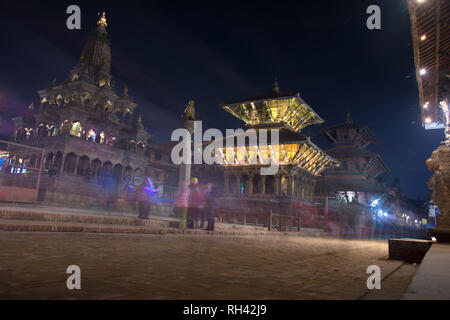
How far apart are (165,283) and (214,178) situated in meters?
37.8

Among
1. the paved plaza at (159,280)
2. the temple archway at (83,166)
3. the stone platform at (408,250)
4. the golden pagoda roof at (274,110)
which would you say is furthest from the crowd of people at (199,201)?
the temple archway at (83,166)

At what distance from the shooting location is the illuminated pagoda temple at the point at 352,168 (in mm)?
39062

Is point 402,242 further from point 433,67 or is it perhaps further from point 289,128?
point 289,128

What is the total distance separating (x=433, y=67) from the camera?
11.5m

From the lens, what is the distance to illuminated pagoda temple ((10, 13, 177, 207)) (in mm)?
31422

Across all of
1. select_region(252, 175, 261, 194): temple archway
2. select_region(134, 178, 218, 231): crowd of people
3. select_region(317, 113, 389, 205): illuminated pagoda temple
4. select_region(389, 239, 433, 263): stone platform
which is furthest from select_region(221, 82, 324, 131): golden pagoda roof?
select_region(389, 239, 433, 263): stone platform

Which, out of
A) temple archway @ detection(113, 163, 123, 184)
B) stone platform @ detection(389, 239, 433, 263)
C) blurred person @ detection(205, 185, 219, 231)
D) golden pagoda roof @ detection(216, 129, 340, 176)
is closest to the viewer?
stone platform @ detection(389, 239, 433, 263)

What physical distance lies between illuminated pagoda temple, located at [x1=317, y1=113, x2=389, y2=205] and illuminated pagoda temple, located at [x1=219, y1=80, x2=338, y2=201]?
9648mm

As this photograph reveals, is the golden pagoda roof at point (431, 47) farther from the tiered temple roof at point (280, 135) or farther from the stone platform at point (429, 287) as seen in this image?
the tiered temple roof at point (280, 135)

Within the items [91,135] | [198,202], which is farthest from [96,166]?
[198,202]

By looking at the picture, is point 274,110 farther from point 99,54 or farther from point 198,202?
Result: point 99,54

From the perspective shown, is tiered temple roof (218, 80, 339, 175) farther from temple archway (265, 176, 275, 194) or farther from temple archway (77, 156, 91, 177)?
temple archway (77, 156, 91, 177)

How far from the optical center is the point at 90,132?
37656 millimetres

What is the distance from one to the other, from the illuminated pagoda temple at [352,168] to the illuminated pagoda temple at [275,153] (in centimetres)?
965
